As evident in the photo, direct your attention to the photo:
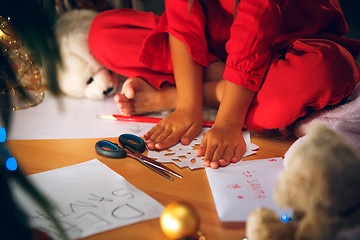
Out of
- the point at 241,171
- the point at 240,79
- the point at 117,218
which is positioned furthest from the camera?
the point at 240,79

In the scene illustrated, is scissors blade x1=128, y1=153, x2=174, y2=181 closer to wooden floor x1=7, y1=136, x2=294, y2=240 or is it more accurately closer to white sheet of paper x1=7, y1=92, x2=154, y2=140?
wooden floor x1=7, y1=136, x2=294, y2=240

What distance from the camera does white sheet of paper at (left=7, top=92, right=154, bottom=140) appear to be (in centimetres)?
77

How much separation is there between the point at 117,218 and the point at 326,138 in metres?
0.32

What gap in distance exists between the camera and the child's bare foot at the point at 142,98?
868mm

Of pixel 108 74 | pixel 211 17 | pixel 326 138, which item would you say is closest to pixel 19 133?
pixel 108 74

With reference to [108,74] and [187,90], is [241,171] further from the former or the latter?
[108,74]

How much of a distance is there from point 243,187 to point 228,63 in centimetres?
32

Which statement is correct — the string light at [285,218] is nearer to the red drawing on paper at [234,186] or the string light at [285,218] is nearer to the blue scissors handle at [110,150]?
the red drawing on paper at [234,186]

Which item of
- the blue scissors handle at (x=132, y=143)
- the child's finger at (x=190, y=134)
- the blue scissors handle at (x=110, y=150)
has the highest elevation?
the blue scissors handle at (x=110, y=150)

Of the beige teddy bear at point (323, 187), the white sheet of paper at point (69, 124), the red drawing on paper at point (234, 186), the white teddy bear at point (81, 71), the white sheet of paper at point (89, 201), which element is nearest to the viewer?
the beige teddy bear at point (323, 187)

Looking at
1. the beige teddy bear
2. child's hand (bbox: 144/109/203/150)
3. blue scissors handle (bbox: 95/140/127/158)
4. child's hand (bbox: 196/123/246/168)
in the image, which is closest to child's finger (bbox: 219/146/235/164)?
child's hand (bbox: 196/123/246/168)

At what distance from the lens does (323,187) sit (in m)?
0.26

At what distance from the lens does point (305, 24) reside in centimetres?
84

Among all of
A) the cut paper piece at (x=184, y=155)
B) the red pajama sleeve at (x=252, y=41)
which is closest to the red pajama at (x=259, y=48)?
the red pajama sleeve at (x=252, y=41)
